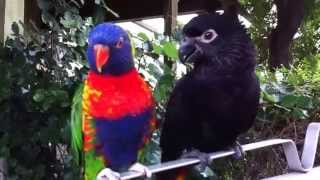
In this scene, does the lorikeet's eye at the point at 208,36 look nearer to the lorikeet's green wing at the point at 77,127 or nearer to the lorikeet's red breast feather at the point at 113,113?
the lorikeet's red breast feather at the point at 113,113

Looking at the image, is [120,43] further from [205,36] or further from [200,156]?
[200,156]

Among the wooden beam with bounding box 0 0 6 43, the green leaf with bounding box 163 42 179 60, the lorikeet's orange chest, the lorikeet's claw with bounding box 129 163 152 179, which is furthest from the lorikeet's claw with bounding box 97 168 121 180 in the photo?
the wooden beam with bounding box 0 0 6 43

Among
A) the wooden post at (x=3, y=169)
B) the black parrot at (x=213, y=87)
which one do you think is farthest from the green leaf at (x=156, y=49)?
the wooden post at (x=3, y=169)

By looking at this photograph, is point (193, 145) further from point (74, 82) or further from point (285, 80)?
point (285, 80)

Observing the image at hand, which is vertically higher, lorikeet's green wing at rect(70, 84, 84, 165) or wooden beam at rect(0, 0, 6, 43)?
wooden beam at rect(0, 0, 6, 43)

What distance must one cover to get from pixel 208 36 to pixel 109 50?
0.31m

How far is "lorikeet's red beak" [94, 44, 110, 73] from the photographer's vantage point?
5.10 ft

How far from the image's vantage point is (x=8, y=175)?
88.7 inches

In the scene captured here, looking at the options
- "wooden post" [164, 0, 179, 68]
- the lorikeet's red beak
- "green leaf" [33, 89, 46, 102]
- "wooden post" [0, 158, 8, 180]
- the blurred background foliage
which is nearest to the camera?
the lorikeet's red beak

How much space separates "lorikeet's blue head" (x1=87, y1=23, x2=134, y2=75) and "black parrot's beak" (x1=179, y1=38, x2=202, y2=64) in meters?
0.17

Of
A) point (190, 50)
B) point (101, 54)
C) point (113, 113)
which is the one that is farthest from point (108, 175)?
point (190, 50)

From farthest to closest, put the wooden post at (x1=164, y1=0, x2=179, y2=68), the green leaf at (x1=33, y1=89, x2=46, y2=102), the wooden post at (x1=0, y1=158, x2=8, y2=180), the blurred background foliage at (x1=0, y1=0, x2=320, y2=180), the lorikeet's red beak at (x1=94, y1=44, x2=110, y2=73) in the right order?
1. the wooden post at (x1=164, y1=0, x2=179, y2=68)
2. the wooden post at (x1=0, y1=158, x2=8, y2=180)
3. the blurred background foliage at (x1=0, y1=0, x2=320, y2=180)
4. the green leaf at (x1=33, y1=89, x2=46, y2=102)
5. the lorikeet's red beak at (x1=94, y1=44, x2=110, y2=73)

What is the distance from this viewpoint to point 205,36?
1625 mm

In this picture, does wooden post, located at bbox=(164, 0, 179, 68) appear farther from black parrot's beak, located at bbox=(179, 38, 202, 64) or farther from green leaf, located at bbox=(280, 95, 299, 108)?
black parrot's beak, located at bbox=(179, 38, 202, 64)
